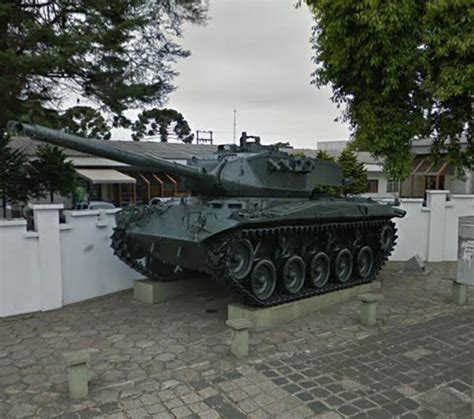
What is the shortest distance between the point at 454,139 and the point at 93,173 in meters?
13.4

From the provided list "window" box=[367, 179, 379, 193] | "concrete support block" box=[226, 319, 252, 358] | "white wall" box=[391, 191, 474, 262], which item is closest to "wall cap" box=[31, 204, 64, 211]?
"concrete support block" box=[226, 319, 252, 358]

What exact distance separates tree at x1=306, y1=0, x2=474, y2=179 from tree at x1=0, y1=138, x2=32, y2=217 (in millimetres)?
7231

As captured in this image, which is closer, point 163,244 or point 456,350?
point 456,350

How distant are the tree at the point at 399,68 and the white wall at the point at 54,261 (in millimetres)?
4551

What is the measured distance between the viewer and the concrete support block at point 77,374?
3676mm

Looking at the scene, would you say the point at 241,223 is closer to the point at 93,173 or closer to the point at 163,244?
the point at 163,244

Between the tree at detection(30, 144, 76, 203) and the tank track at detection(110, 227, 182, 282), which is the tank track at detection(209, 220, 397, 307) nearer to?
the tank track at detection(110, 227, 182, 282)

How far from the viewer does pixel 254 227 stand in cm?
546

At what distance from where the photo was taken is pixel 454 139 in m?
8.03

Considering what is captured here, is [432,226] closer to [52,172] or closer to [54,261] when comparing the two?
[54,261]

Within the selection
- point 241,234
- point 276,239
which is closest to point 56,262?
point 241,234

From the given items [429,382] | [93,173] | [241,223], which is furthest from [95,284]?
[93,173]

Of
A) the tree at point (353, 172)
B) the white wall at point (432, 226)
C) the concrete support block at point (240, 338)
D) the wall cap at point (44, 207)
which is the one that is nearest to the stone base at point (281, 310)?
the concrete support block at point (240, 338)

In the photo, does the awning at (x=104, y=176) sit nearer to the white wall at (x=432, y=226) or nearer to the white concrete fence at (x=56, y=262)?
the white concrete fence at (x=56, y=262)
